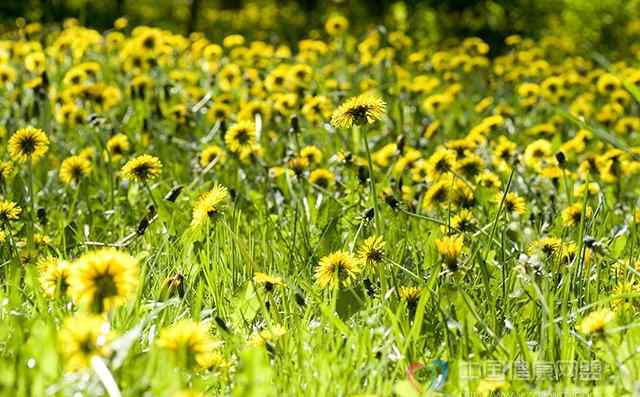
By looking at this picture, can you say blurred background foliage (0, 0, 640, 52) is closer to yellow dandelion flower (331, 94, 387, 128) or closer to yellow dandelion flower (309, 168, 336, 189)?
yellow dandelion flower (309, 168, 336, 189)

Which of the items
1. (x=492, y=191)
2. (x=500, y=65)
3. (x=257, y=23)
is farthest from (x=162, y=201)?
(x=257, y=23)

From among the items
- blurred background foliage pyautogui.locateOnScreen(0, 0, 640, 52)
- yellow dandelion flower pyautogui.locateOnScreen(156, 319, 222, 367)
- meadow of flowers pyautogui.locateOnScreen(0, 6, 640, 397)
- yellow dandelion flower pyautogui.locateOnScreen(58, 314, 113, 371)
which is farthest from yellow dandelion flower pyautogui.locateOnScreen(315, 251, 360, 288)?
blurred background foliage pyautogui.locateOnScreen(0, 0, 640, 52)

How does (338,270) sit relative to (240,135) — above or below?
below

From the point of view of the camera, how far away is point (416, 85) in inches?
183

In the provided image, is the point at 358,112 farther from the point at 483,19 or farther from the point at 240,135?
the point at 483,19

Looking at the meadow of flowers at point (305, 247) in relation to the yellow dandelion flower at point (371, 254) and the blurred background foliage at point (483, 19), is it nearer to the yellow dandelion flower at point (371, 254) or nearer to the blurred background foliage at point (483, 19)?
the yellow dandelion flower at point (371, 254)

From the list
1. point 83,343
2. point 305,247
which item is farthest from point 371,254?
point 83,343

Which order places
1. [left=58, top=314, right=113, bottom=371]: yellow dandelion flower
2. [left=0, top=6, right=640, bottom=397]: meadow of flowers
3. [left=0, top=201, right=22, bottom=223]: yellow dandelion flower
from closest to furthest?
1. [left=58, top=314, right=113, bottom=371]: yellow dandelion flower
2. [left=0, top=6, right=640, bottom=397]: meadow of flowers
3. [left=0, top=201, right=22, bottom=223]: yellow dandelion flower

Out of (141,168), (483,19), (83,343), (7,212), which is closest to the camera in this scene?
(83,343)

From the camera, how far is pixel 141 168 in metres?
2.33

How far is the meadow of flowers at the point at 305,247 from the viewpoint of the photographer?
57.1 inches

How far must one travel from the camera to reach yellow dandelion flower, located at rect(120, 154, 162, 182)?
7.58 feet

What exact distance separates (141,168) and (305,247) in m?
0.48

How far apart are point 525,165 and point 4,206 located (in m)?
2.06
